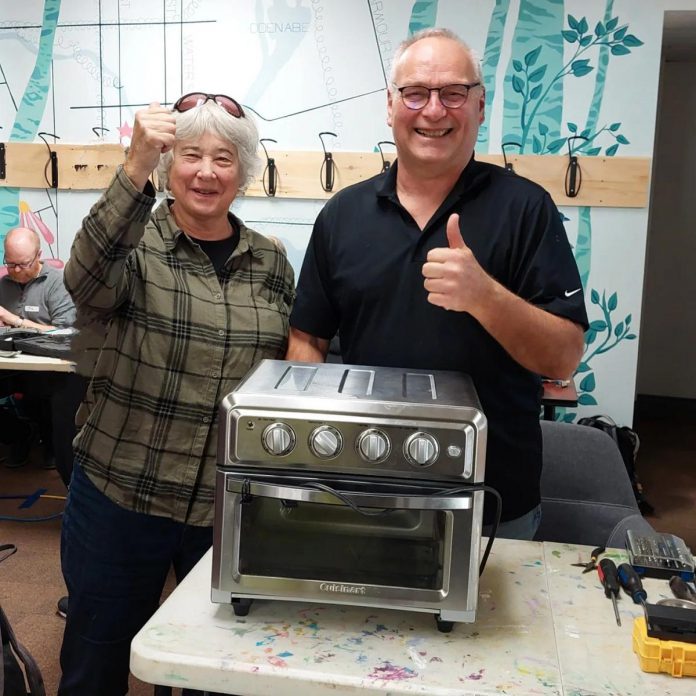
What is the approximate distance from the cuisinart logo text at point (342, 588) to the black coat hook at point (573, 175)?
3.19 meters

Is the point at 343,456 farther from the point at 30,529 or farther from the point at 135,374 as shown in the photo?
the point at 30,529

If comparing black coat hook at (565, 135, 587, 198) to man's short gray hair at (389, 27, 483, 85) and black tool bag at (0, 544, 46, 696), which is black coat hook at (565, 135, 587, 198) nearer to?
man's short gray hair at (389, 27, 483, 85)

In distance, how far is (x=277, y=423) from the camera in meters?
0.89

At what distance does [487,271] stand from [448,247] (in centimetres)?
8

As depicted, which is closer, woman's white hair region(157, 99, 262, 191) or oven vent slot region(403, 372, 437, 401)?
oven vent slot region(403, 372, 437, 401)

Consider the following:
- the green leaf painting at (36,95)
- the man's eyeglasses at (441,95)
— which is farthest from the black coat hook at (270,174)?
the man's eyeglasses at (441,95)

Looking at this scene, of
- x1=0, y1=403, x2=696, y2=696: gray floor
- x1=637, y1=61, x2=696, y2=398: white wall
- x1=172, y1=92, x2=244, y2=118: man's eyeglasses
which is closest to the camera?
x1=172, y1=92, x2=244, y2=118: man's eyeglasses

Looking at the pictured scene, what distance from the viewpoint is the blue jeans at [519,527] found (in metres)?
1.29

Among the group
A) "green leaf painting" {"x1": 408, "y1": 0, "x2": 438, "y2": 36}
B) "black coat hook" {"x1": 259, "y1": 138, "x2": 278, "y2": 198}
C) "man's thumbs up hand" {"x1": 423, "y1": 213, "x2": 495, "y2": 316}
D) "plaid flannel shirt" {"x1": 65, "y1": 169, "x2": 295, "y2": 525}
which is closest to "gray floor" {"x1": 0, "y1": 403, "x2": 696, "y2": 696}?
"plaid flannel shirt" {"x1": 65, "y1": 169, "x2": 295, "y2": 525}

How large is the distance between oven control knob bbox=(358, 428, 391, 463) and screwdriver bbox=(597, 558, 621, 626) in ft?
1.36

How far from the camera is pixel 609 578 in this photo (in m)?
1.08

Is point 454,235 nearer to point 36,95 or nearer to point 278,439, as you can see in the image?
point 278,439

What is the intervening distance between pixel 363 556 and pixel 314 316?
0.56 meters

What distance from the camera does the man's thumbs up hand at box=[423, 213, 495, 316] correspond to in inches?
40.1
